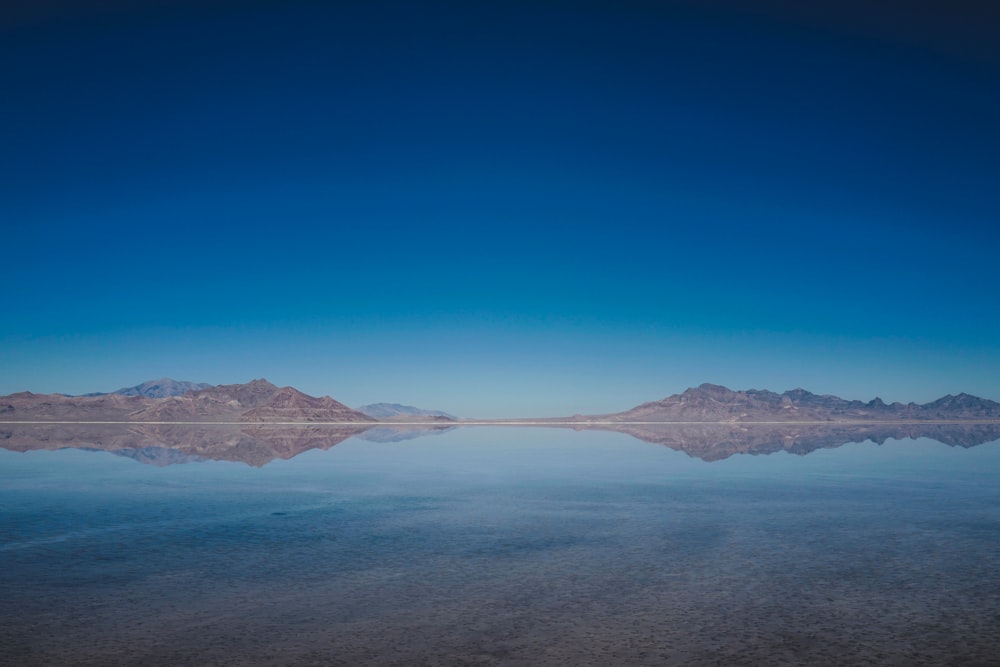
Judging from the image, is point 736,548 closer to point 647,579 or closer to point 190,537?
point 647,579

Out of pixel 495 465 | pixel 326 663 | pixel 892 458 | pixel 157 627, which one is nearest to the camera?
pixel 326 663

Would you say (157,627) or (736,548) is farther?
(736,548)

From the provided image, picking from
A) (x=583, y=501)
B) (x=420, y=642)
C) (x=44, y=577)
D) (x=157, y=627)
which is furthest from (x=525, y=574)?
(x=583, y=501)

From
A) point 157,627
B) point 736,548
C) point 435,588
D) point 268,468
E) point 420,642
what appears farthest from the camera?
point 268,468

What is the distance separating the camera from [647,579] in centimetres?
1183

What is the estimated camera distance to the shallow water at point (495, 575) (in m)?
8.42

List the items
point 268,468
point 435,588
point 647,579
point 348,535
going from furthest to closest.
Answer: point 268,468
point 348,535
point 647,579
point 435,588

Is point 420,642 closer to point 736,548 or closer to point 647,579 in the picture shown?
point 647,579

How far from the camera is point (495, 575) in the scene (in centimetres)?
1203

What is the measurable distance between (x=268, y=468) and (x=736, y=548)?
2574 centimetres

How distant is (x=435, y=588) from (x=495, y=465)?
85.2ft

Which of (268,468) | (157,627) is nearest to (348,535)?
(157,627)

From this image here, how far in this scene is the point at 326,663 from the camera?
783 cm

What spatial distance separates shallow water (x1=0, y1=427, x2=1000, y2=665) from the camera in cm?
842
